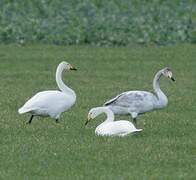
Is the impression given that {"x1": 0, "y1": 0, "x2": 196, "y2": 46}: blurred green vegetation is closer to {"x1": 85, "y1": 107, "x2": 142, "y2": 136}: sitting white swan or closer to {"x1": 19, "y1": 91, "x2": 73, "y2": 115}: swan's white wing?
{"x1": 19, "y1": 91, "x2": 73, "y2": 115}: swan's white wing

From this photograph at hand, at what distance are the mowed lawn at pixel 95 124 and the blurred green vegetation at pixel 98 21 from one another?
1.80m

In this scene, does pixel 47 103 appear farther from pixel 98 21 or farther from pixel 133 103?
pixel 98 21

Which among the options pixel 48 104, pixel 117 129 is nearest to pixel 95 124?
pixel 48 104

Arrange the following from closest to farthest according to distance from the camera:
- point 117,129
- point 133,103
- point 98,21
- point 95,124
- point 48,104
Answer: point 117,129 < point 48,104 < point 133,103 < point 95,124 < point 98,21

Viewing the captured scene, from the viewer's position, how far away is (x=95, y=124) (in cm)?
1558

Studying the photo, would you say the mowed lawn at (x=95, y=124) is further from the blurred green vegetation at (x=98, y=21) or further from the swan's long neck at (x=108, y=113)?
the blurred green vegetation at (x=98, y=21)

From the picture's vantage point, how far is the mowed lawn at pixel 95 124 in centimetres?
1145

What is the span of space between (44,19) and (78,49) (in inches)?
198

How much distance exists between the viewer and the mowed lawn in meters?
11.4

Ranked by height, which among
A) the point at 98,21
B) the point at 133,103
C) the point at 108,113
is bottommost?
the point at 108,113

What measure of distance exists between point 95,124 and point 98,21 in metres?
15.9

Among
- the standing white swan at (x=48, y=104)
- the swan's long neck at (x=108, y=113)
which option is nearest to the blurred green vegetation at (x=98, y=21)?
the standing white swan at (x=48, y=104)

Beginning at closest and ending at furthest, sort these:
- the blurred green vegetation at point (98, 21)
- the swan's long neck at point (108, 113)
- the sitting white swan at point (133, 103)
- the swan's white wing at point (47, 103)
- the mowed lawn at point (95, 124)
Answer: the mowed lawn at point (95, 124) < the swan's long neck at point (108, 113) < the swan's white wing at point (47, 103) < the sitting white swan at point (133, 103) < the blurred green vegetation at point (98, 21)

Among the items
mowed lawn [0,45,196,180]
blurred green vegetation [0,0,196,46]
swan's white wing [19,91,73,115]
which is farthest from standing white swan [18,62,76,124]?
blurred green vegetation [0,0,196,46]
